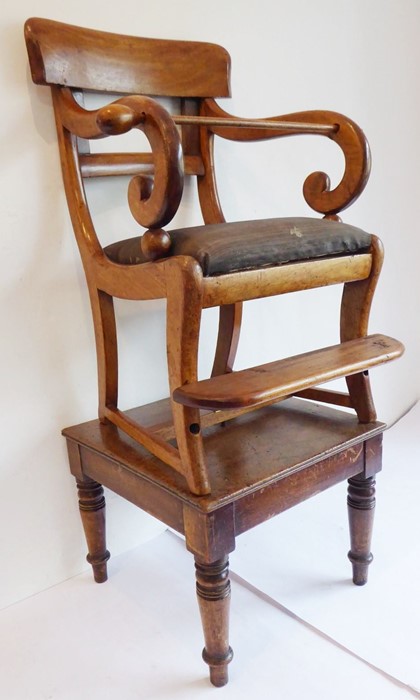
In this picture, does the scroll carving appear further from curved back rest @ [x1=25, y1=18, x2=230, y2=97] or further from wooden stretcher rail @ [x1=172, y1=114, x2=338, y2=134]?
curved back rest @ [x1=25, y1=18, x2=230, y2=97]

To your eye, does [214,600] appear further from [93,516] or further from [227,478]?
[93,516]

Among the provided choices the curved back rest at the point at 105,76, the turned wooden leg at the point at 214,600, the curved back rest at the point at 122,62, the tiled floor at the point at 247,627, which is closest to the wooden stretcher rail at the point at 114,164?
the curved back rest at the point at 105,76

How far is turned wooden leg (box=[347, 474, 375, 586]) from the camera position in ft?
3.22

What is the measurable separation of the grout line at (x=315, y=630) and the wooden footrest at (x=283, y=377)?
1.44 ft

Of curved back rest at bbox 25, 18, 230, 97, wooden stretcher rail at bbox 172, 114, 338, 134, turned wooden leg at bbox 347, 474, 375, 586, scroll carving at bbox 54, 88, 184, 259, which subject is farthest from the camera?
turned wooden leg at bbox 347, 474, 375, 586

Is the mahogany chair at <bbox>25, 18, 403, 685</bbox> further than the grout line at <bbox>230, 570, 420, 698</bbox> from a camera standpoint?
No

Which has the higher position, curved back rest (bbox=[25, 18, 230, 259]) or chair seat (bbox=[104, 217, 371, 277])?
curved back rest (bbox=[25, 18, 230, 259])

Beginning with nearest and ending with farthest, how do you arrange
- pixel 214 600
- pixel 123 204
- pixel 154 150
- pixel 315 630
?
pixel 154 150 → pixel 214 600 → pixel 315 630 → pixel 123 204

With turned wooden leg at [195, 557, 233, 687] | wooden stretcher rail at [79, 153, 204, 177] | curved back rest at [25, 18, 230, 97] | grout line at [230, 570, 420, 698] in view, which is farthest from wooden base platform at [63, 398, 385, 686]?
curved back rest at [25, 18, 230, 97]

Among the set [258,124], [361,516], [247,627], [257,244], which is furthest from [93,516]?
[258,124]

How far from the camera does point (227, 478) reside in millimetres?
811

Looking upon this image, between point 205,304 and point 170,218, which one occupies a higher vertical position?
point 170,218

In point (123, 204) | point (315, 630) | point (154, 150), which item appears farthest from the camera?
point (123, 204)

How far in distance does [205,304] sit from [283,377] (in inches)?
5.1
